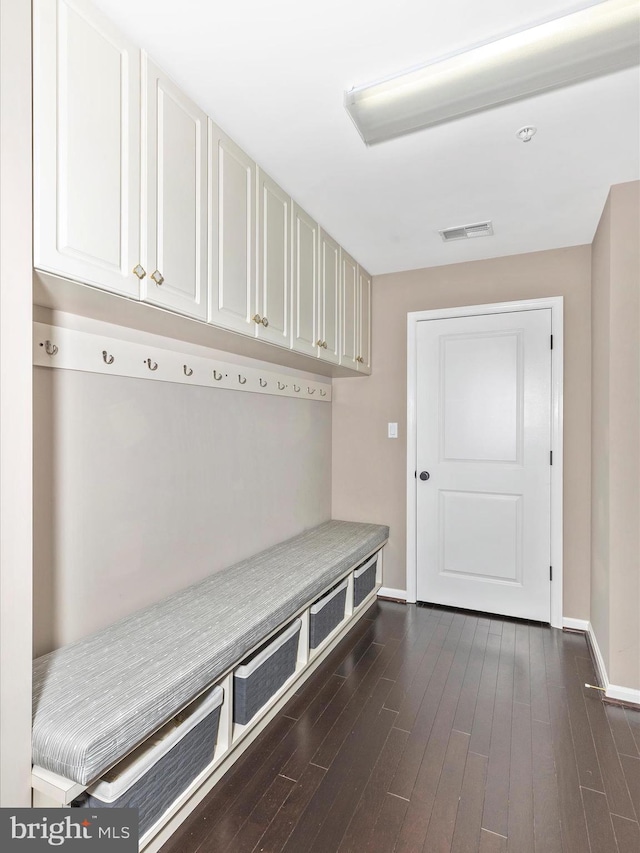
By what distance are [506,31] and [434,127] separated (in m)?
0.41

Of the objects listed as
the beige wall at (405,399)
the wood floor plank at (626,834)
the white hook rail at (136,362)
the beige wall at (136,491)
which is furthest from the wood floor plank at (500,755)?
the white hook rail at (136,362)

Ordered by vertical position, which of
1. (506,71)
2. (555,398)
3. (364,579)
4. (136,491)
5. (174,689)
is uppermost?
(506,71)

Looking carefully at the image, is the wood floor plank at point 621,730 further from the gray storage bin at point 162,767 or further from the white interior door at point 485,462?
the gray storage bin at point 162,767

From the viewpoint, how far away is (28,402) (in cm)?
113

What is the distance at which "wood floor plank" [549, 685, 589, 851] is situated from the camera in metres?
1.43

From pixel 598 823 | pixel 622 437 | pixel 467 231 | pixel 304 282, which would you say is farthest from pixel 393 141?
pixel 598 823

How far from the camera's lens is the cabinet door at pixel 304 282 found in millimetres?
2379

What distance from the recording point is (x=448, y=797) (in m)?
1.57

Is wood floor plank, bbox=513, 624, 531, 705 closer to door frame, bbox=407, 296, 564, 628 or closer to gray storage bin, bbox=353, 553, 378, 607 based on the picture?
door frame, bbox=407, 296, 564, 628

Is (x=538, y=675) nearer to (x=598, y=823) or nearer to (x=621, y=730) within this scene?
(x=621, y=730)

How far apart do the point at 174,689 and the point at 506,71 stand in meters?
2.15

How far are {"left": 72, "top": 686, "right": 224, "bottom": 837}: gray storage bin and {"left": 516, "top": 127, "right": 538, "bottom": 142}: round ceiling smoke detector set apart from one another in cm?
236

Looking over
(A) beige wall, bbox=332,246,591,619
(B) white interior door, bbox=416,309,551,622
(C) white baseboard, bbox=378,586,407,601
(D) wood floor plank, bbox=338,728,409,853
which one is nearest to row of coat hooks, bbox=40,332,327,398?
(A) beige wall, bbox=332,246,591,619

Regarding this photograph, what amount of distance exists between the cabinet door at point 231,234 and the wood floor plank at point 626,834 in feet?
7.05
